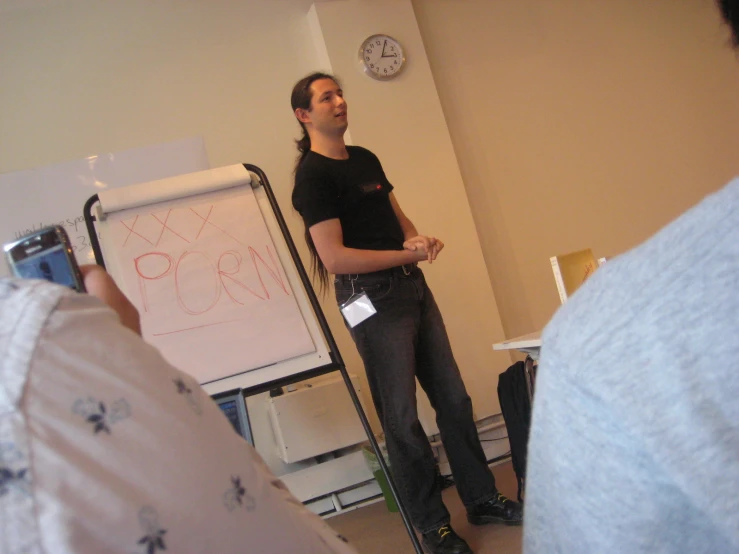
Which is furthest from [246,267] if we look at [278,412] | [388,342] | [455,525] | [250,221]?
[455,525]

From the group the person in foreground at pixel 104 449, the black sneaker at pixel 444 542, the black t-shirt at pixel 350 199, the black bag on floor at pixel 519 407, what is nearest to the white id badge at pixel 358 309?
the black t-shirt at pixel 350 199

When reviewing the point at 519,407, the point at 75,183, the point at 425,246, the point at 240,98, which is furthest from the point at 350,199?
the point at 75,183

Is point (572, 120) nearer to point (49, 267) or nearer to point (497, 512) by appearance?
point (497, 512)

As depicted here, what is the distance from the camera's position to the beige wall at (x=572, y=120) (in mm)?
2914

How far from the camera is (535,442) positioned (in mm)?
404

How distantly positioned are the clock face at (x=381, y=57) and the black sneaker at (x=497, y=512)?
1782mm

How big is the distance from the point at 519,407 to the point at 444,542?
43 cm

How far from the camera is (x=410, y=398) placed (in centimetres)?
173

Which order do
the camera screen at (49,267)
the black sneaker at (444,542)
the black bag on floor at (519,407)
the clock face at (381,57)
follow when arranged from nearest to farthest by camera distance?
1. the camera screen at (49,267)
2. the black sneaker at (444,542)
3. the black bag on floor at (519,407)
4. the clock face at (381,57)

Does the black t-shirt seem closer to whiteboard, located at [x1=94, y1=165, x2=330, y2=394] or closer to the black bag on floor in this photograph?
whiteboard, located at [x1=94, y1=165, x2=330, y2=394]

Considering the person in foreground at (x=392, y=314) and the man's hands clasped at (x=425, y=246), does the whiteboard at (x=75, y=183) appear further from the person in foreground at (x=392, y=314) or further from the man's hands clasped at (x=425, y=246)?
the man's hands clasped at (x=425, y=246)

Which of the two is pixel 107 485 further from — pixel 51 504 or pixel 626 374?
pixel 626 374

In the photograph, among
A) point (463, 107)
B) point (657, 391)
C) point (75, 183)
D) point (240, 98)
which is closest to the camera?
point (657, 391)

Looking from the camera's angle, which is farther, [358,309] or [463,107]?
[463,107]
